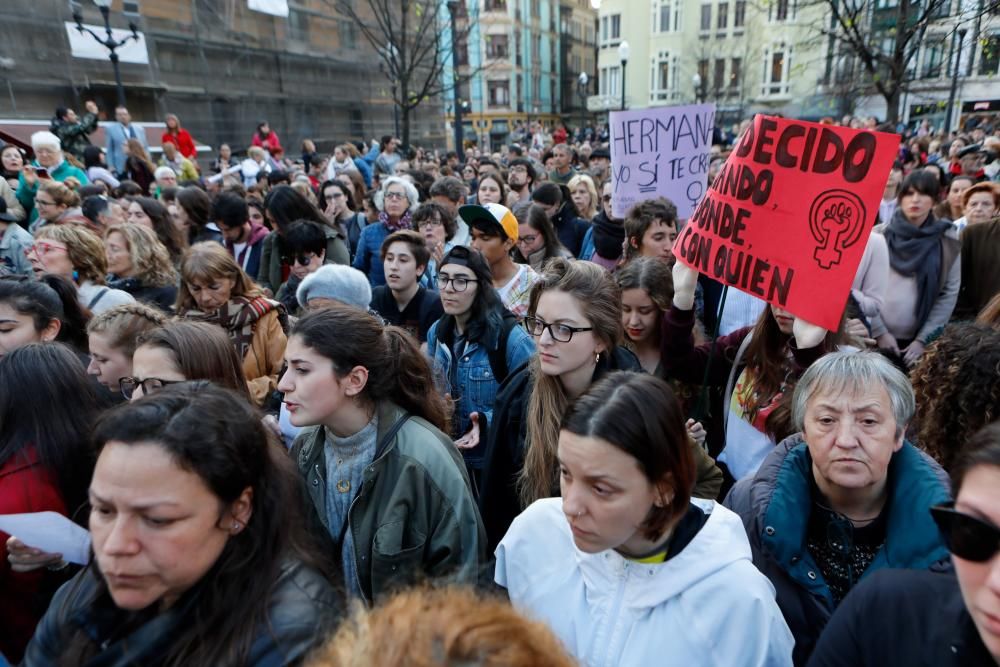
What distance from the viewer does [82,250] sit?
4348mm

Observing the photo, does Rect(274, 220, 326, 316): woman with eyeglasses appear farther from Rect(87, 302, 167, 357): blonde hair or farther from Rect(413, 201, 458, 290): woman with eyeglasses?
Rect(87, 302, 167, 357): blonde hair

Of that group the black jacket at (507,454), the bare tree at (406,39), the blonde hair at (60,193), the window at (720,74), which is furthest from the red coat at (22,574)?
the window at (720,74)

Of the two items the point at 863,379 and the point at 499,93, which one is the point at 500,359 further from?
the point at 499,93

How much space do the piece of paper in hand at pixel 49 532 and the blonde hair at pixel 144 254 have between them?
2.98 meters

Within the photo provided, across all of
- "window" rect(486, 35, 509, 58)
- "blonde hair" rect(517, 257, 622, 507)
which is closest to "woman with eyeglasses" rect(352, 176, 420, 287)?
"blonde hair" rect(517, 257, 622, 507)

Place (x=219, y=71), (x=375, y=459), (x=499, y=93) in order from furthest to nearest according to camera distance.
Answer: (x=499, y=93), (x=219, y=71), (x=375, y=459)

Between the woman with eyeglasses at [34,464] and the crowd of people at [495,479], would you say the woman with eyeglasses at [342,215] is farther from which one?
the woman with eyeglasses at [34,464]

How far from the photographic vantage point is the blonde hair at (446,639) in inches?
32.8

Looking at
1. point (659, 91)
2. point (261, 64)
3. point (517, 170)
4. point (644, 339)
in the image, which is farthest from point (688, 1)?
point (644, 339)

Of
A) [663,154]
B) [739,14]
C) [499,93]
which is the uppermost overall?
[739,14]

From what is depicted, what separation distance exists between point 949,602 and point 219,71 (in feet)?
76.7

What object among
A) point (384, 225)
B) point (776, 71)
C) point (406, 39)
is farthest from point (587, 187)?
point (776, 71)

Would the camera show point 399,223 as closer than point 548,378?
No

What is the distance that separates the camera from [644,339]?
3.49 metres
